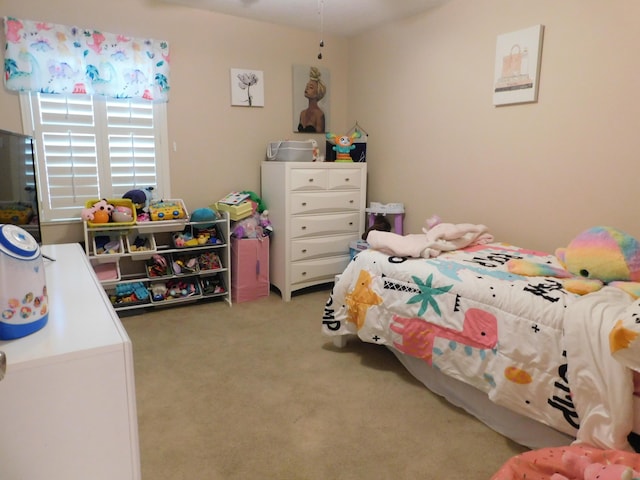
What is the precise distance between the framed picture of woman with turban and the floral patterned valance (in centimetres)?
116

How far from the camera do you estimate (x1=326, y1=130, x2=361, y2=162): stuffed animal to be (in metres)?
3.69

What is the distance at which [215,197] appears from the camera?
143 inches

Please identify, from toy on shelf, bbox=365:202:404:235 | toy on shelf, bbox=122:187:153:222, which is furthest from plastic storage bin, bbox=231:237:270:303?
toy on shelf, bbox=365:202:404:235

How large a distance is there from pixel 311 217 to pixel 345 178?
46 centimetres

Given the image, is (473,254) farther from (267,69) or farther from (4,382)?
(267,69)

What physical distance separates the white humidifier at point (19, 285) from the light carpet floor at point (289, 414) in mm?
912

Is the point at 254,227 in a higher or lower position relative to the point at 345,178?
lower

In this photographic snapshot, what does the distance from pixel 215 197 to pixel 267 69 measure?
1219 mm

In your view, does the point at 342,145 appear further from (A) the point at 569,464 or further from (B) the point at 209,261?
(A) the point at 569,464

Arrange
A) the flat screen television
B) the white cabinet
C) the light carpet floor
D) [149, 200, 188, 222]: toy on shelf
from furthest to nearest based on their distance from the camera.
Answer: [149, 200, 188, 222]: toy on shelf < the light carpet floor < the flat screen television < the white cabinet

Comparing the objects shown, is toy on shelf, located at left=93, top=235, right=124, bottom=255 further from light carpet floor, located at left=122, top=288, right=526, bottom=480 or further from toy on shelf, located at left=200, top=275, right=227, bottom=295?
toy on shelf, located at left=200, top=275, right=227, bottom=295

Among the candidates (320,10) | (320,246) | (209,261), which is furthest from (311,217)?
(320,10)

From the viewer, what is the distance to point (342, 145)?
369 cm

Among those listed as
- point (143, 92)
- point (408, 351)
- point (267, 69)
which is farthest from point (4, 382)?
point (267, 69)
